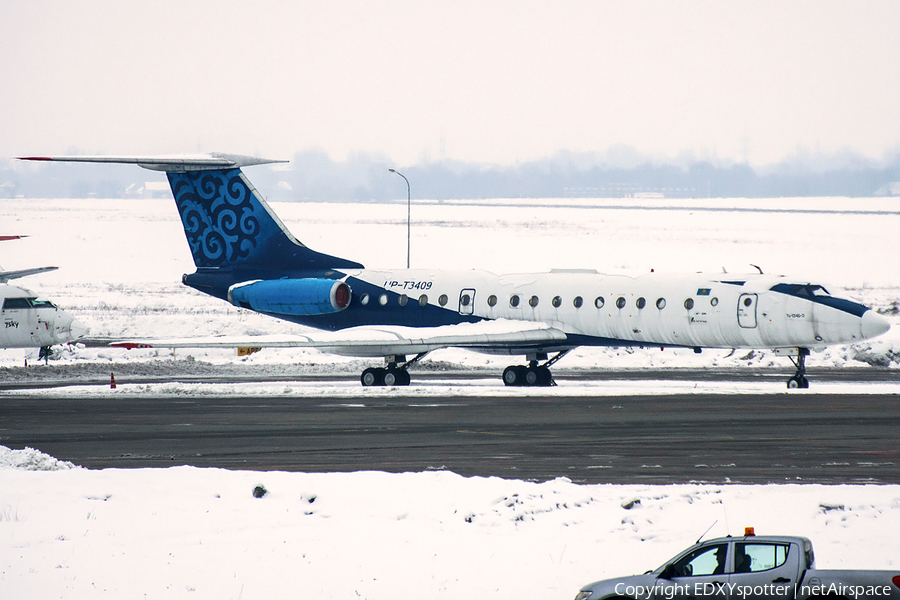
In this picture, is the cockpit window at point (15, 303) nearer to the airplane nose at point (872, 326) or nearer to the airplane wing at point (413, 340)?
the airplane wing at point (413, 340)

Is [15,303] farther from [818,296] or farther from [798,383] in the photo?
[818,296]

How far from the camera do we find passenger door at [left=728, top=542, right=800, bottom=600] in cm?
777

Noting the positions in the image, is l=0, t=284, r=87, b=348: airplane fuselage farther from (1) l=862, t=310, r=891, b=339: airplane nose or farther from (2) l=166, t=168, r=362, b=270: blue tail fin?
(1) l=862, t=310, r=891, b=339: airplane nose

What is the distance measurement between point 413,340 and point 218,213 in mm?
7734

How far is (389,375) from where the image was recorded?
93.0 feet

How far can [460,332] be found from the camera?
91.7 ft

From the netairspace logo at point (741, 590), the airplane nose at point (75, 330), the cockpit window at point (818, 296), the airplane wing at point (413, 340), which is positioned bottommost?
the airplane nose at point (75, 330)

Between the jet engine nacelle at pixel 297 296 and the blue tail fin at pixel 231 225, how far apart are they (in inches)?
39.6

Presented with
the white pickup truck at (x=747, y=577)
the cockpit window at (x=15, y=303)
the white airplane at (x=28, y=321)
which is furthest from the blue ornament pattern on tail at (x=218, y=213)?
the white pickup truck at (x=747, y=577)

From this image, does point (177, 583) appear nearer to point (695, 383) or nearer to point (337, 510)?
point (337, 510)

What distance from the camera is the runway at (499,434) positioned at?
50.3 ft

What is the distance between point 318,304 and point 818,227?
75.3m

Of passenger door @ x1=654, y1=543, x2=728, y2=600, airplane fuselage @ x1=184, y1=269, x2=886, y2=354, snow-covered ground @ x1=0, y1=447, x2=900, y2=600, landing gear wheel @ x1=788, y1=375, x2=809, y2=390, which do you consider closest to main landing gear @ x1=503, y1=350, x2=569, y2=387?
airplane fuselage @ x1=184, y1=269, x2=886, y2=354

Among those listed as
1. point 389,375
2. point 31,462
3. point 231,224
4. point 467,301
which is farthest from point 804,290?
point 31,462
